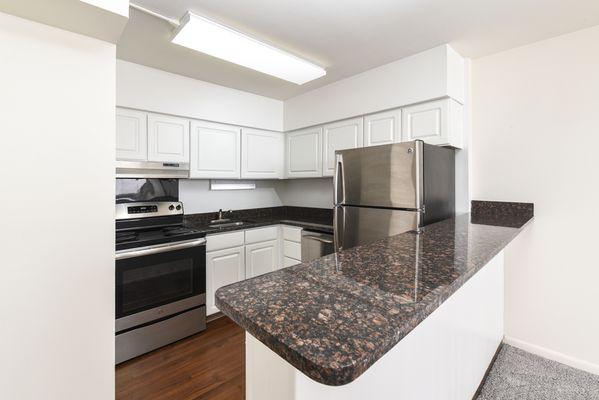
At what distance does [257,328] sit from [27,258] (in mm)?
1171

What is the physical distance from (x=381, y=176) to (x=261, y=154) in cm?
168

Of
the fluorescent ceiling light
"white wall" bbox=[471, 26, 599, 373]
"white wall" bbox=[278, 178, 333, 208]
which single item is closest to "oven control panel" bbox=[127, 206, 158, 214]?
the fluorescent ceiling light

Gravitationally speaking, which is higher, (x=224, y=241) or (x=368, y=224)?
(x=368, y=224)

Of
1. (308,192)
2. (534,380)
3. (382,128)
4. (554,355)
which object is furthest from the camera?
(308,192)

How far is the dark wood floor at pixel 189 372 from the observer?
1.77 meters

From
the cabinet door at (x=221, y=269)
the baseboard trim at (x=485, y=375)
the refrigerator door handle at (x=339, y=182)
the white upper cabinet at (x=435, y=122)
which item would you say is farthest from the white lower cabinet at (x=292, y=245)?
the baseboard trim at (x=485, y=375)

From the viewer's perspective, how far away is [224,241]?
2.80 meters

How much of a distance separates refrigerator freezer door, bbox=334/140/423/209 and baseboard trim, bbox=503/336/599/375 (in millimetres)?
1423

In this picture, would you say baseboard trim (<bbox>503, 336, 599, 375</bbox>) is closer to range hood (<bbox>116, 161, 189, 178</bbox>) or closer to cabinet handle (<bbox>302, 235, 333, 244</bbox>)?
cabinet handle (<bbox>302, 235, 333, 244</bbox>)

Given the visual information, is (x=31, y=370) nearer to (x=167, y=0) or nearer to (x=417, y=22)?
(x=167, y=0)

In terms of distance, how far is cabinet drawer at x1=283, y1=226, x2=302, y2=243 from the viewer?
10.2 feet

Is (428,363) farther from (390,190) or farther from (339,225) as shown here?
(339,225)

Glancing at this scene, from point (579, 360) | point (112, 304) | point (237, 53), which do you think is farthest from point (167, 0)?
point (579, 360)

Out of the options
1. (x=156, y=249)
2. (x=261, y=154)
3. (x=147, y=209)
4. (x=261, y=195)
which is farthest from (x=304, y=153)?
(x=156, y=249)
